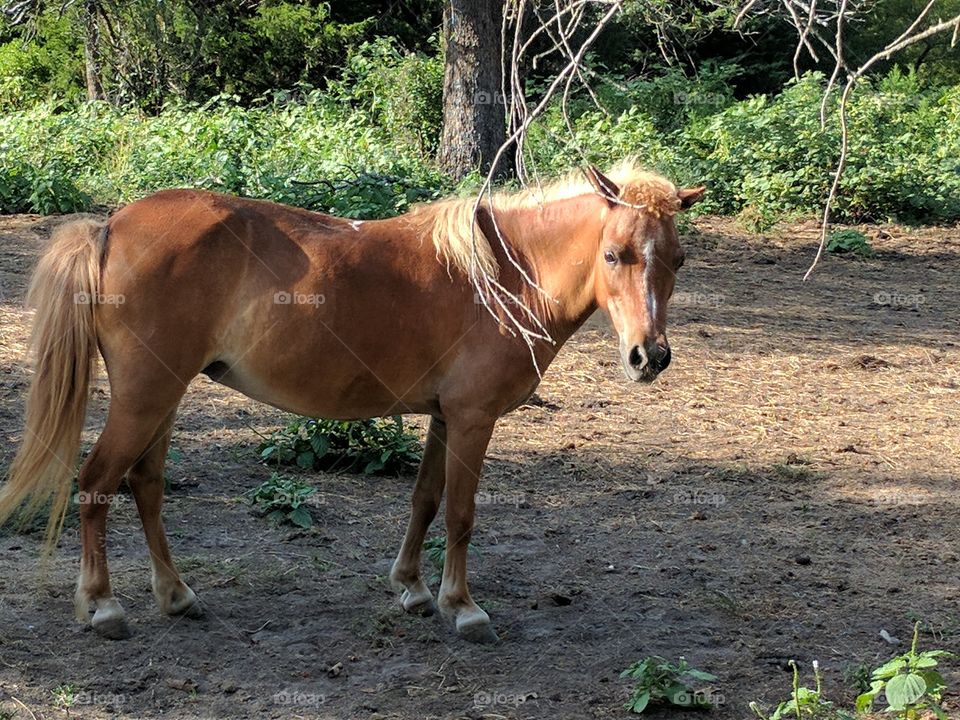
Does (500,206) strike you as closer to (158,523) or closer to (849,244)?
(158,523)

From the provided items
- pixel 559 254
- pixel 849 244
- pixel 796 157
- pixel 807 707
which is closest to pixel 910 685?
pixel 807 707

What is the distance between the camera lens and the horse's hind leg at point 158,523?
14.3 ft

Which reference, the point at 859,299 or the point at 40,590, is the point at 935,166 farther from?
the point at 40,590

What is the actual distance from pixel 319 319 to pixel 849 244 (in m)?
8.67

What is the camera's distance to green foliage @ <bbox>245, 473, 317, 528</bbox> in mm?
5359

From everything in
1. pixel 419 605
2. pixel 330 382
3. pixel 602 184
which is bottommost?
pixel 419 605

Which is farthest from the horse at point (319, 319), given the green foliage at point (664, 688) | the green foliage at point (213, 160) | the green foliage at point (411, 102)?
the green foliage at point (411, 102)

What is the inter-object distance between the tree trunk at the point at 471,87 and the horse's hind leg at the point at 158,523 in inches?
306

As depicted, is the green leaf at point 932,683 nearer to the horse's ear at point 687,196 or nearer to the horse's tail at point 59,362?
the horse's ear at point 687,196

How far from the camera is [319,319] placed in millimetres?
4258

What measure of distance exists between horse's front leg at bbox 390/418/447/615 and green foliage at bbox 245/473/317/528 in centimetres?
80

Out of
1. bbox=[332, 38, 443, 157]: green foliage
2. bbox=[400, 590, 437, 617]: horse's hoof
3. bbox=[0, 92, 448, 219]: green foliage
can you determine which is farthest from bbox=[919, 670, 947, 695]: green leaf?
bbox=[332, 38, 443, 157]: green foliage

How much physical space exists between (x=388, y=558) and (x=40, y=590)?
151cm

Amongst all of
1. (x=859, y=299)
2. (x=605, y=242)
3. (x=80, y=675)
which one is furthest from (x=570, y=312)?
(x=859, y=299)
